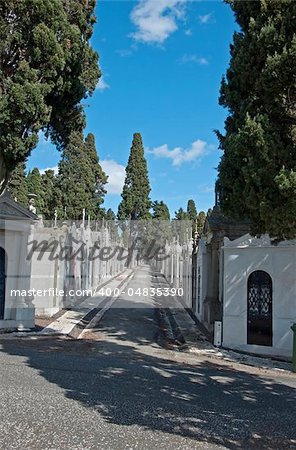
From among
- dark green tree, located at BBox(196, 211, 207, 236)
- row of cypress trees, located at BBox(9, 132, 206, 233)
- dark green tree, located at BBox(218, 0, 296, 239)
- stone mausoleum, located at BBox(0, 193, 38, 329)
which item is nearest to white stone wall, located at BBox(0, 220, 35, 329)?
stone mausoleum, located at BBox(0, 193, 38, 329)

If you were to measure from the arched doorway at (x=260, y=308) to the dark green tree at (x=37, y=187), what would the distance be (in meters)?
29.5

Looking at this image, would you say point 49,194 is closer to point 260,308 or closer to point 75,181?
point 75,181

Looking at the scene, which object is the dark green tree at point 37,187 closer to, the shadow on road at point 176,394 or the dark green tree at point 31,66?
the dark green tree at point 31,66

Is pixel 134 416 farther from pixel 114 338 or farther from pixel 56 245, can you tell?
pixel 56 245

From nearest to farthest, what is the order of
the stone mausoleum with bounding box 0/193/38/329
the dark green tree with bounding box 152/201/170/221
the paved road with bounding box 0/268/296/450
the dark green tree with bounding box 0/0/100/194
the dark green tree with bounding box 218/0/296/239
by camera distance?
the paved road with bounding box 0/268/296/450
the dark green tree with bounding box 218/0/296/239
the dark green tree with bounding box 0/0/100/194
the stone mausoleum with bounding box 0/193/38/329
the dark green tree with bounding box 152/201/170/221

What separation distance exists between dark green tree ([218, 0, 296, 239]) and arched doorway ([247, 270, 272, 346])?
207 cm

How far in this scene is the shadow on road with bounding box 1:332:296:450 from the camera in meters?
5.03

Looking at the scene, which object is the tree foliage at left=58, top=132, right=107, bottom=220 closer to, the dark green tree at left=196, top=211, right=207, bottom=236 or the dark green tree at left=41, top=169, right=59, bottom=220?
the dark green tree at left=41, top=169, right=59, bottom=220

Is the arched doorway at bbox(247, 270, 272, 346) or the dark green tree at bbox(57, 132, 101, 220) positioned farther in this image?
the dark green tree at bbox(57, 132, 101, 220)

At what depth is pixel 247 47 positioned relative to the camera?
30.0 ft

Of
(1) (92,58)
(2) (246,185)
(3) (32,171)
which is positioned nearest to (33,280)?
(1) (92,58)

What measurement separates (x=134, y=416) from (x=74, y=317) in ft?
37.9

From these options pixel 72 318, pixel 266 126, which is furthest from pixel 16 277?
pixel 266 126

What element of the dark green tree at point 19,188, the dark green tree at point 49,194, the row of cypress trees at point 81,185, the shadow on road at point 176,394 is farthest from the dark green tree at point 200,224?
the dark green tree at point 19,188
